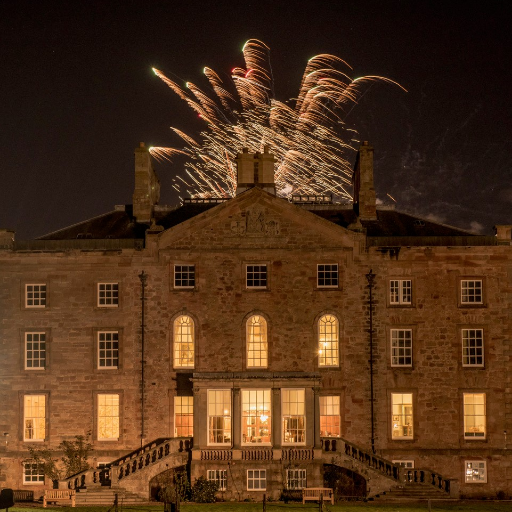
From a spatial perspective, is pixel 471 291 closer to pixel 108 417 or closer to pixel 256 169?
pixel 256 169

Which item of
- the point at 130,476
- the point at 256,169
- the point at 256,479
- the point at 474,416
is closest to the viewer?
the point at 130,476

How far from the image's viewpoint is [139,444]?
39812 mm

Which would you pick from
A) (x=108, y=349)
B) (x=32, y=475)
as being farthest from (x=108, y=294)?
(x=32, y=475)

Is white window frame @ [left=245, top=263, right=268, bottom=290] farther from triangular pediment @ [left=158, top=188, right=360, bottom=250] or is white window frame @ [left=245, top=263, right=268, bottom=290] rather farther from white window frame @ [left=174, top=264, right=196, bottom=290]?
white window frame @ [left=174, top=264, right=196, bottom=290]

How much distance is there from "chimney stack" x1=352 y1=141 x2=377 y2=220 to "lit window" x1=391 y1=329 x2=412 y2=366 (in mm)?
6758

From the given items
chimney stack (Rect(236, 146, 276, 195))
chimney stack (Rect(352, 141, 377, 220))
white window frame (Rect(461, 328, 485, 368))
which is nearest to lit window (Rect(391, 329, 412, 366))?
white window frame (Rect(461, 328, 485, 368))

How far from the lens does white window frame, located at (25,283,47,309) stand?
41.0 m

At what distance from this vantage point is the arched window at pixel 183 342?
40.5 metres

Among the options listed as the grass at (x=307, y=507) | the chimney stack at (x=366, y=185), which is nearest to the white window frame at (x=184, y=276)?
the chimney stack at (x=366, y=185)

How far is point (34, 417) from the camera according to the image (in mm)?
40281

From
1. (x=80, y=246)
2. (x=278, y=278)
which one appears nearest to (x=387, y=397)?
(x=278, y=278)

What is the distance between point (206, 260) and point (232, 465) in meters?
9.95

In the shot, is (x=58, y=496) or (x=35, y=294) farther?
(x=35, y=294)

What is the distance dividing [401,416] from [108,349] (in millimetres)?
14612
